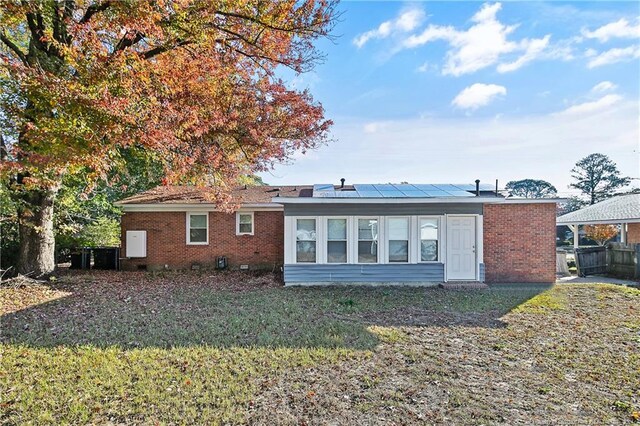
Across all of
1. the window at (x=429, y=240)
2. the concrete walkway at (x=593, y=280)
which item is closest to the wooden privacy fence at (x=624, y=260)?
the concrete walkway at (x=593, y=280)

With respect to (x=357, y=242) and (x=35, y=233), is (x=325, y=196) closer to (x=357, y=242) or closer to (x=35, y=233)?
(x=357, y=242)

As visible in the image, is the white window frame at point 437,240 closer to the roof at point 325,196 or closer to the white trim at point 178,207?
the roof at point 325,196

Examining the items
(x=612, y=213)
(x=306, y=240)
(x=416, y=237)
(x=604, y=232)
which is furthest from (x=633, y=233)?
(x=306, y=240)

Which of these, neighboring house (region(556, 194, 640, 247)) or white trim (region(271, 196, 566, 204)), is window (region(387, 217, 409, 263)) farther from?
neighboring house (region(556, 194, 640, 247))

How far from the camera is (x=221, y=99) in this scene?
11344 millimetres

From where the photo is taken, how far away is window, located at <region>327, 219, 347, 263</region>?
1059 centimetres

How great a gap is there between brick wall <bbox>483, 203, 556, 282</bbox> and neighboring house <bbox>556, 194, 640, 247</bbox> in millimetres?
7188

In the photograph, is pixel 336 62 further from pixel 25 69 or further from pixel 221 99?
pixel 25 69

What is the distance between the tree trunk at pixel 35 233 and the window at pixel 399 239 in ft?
33.1

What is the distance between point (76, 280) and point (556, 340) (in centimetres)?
1252

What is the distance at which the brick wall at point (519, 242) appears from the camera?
1077cm

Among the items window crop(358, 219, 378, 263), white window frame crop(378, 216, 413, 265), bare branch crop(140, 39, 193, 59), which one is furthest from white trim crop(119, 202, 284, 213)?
bare branch crop(140, 39, 193, 59)

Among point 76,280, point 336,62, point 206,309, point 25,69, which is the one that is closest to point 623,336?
point 206,309

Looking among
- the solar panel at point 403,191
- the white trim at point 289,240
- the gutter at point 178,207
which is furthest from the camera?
the gutter at point 178,207
